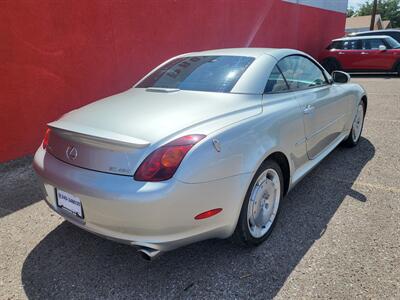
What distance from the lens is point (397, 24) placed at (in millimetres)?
63344

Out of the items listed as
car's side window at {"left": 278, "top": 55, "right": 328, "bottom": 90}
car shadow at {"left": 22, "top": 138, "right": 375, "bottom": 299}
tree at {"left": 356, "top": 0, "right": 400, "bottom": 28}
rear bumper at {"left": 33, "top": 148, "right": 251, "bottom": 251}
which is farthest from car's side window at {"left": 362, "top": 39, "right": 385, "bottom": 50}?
tree at {"left": 356, "top": 0, "right": 400, "bottom": 28}

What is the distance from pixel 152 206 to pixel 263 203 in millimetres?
1065

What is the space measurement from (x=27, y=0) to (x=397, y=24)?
72959 mm

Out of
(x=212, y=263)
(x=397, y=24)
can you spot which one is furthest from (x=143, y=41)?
(x=397, y=24)

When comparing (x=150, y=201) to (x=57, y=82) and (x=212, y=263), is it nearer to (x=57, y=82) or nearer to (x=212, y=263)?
(x=212, y=263)

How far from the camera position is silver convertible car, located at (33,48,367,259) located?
2.06 meters

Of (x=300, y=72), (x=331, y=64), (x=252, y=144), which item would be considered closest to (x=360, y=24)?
(x=331, y=64)

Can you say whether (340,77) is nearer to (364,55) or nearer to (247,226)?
(247,226)

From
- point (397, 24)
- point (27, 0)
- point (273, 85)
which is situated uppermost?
point (27, 0)

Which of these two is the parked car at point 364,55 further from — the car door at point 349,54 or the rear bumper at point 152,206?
the rear bumper at point 152,206

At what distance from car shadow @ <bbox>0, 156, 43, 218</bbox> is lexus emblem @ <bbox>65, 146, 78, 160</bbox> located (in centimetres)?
147

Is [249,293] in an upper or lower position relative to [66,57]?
lower

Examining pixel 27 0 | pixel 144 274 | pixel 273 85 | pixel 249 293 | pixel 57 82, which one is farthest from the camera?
pixel 57 82

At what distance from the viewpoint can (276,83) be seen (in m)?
3.07
